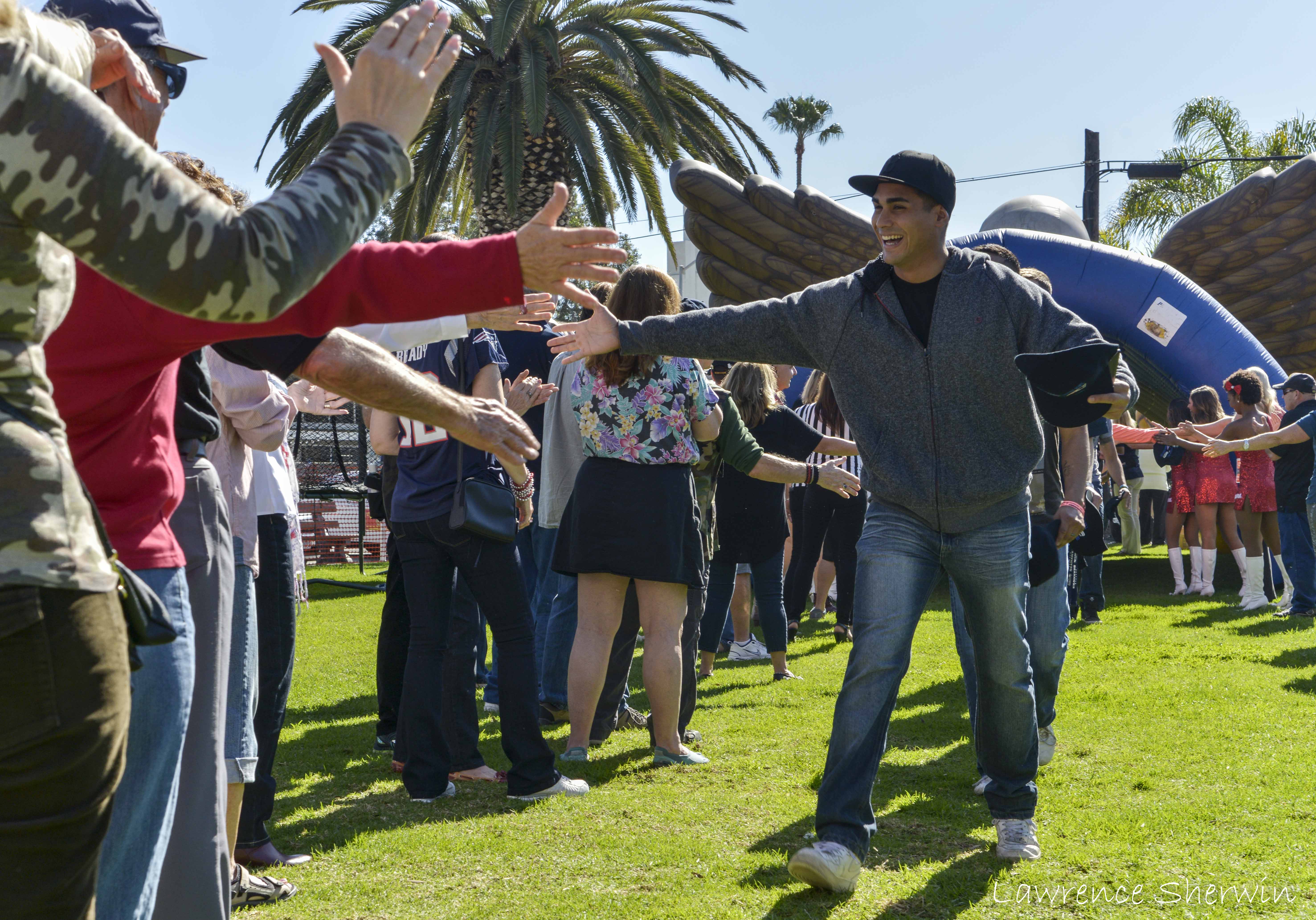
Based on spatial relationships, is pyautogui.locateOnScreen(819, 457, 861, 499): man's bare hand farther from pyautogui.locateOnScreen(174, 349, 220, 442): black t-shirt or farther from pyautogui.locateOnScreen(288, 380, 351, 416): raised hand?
pyautogui.locateOnScreen(174, 349, 220, 442): black t-shirt

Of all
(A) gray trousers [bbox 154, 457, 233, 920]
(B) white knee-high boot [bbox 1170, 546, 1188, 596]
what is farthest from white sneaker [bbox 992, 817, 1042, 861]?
(B) white knee-high boot [bbox 1170, 546, 1188, 596]

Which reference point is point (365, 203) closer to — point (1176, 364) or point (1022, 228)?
point (1176, 364)

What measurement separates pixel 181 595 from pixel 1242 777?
4.16 m

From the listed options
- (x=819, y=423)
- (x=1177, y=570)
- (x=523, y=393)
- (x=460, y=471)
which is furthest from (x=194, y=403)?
(x=1177, y=570)

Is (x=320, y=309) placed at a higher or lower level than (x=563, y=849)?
higher

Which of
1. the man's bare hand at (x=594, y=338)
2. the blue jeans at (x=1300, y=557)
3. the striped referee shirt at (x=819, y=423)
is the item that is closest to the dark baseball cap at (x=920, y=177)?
the man's bare hand at (x=594, y=338)

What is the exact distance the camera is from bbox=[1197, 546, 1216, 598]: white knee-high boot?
10820mm

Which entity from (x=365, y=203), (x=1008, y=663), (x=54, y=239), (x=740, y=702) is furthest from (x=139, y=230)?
(x=740, y=702)

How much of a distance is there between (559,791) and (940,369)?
2.24 metres

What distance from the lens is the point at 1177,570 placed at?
1120 centimetres

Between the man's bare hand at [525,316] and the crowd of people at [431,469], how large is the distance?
0.05 ft

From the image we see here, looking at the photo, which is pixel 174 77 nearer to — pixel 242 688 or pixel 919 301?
pixel 242 688

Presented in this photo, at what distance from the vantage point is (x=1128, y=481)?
1562 centimetres

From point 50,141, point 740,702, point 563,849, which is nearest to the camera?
point 50,141
